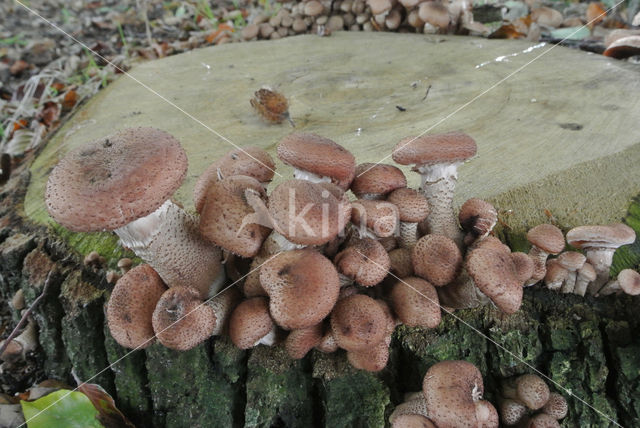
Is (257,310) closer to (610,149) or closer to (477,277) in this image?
(477,277)

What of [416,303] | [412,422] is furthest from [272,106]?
[412,422]

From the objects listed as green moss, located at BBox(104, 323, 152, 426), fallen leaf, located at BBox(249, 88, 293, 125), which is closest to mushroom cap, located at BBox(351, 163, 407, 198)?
green moss, located at BBox(104, 323, 152, 426)

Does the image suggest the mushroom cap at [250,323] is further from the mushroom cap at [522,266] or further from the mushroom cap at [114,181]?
the mushroom cap at [522,266]

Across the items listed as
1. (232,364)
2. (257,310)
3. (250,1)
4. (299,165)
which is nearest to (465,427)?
(257,310)

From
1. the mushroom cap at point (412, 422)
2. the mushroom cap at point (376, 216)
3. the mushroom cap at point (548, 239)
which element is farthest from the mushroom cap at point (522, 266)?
the mushroom cap at point (412, 422)

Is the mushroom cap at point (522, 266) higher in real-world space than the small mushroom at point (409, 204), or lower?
lower

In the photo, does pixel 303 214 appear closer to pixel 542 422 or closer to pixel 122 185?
pixel 122 185
